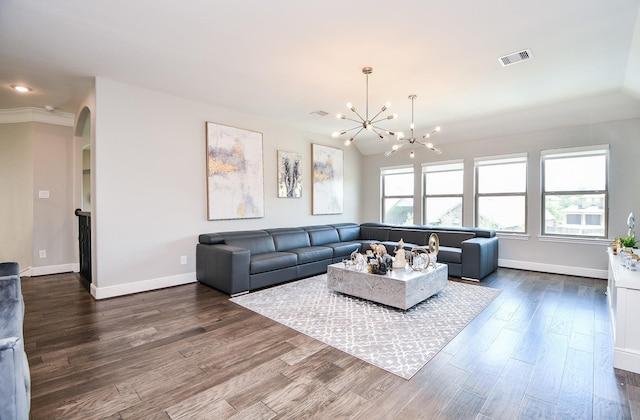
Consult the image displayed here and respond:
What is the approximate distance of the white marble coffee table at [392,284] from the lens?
3328 millimetres

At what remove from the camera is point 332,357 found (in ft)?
7.95

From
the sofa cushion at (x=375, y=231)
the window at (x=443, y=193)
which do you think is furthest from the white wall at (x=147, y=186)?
the window at (x=443, y=193)

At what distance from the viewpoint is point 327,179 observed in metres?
6.84

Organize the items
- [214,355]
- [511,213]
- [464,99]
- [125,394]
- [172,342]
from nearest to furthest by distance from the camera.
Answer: [125,394], [214,355], [172,342], [464,99], [511,213]

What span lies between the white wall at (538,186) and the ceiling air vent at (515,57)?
8.91ft

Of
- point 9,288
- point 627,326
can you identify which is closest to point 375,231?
point 627,326

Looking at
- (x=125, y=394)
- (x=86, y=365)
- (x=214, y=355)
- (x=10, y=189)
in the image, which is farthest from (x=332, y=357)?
(x=10, y=189)

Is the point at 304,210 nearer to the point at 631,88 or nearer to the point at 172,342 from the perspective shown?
the point at 172,342

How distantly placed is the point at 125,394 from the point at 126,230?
2.63m

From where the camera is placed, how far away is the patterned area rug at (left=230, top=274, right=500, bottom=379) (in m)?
2.49

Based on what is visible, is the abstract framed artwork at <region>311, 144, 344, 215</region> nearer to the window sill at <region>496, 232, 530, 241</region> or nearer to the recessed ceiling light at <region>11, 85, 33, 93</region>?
the window sill at <region>496, 232, 530, 241</region>

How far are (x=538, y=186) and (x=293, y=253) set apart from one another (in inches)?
178

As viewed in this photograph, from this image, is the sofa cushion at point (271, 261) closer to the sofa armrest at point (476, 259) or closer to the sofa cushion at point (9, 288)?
the sofa cushion at point (9, 288)

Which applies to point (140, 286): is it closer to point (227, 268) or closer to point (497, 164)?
point (227, 268)
